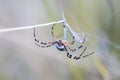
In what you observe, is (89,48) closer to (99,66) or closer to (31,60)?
(99,66)

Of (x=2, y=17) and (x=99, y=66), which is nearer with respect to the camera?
(x=2, y=17)

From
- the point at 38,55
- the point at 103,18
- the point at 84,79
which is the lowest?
the point at 84,79

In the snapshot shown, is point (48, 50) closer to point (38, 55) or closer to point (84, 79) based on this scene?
point (38, 55)

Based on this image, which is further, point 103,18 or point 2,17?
point 103,18

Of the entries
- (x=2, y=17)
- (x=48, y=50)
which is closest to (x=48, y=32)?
(x=48, y=50)

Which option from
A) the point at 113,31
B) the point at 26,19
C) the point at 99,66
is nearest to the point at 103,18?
the point at 113,31

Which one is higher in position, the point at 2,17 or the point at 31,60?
the point at 2,17
